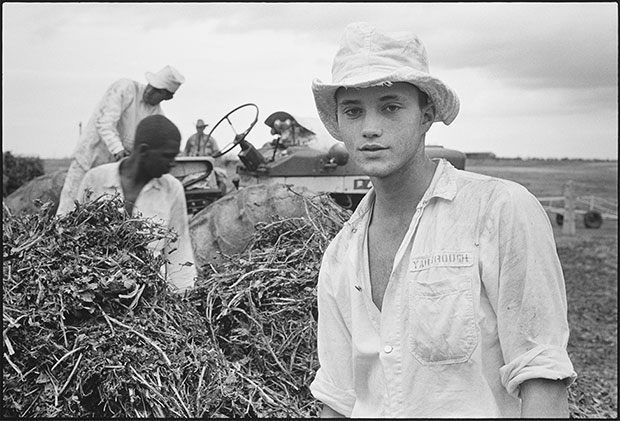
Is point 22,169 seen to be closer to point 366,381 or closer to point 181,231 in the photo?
point 181,231

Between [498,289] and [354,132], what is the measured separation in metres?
0.46

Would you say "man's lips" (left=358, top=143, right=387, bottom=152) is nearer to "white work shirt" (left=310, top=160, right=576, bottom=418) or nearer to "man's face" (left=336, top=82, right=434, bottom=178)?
"man's face" (left=336, top=82, right=434, bottom=178)

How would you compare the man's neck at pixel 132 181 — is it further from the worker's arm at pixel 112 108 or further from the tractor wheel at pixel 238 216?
the worker's arm at pixel 112 108

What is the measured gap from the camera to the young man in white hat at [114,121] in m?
4.92

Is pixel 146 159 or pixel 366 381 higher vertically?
pixel 146 159

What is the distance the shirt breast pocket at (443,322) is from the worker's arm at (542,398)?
0.14m

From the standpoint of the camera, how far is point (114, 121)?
5035 mm

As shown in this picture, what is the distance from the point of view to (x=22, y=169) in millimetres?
13070

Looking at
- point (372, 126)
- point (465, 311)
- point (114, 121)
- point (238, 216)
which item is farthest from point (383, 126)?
point (114, 121)

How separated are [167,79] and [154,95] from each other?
0.75 feet

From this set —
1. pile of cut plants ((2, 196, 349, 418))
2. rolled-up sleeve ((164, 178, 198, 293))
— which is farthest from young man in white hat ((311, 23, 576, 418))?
rolled-up sleeve ((164, 178, 198, 293))

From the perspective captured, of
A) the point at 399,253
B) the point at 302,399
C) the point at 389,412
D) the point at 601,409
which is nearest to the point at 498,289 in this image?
the point at 399,253

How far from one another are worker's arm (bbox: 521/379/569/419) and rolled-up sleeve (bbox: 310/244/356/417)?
0.45 meters

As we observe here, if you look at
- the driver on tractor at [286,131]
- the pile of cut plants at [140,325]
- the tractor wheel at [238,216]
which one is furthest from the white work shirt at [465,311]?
the tractor wheel at [238,216]
